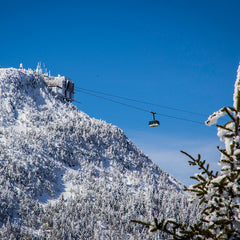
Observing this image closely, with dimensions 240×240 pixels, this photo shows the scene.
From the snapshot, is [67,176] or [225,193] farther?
[67,176]

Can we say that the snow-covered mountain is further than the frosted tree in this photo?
Yes

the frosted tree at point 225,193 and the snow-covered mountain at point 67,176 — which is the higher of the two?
the snow-covered mountain at point 67,176

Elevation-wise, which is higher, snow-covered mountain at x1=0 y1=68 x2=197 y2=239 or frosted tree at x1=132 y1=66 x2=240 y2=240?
snow-covered mountain at x1=0 y1=68 x2=197 y2=239

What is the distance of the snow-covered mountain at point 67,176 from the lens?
118 feet

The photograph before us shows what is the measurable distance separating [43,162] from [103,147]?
18.1m

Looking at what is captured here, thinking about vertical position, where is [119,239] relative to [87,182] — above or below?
below

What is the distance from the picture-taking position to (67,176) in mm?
48562

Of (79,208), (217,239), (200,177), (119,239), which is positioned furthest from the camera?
(79,208)

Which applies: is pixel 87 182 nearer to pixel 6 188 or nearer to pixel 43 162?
pixel 43 162

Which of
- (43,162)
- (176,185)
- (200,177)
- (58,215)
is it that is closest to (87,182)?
(43,162)

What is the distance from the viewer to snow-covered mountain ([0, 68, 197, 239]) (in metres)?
35.9

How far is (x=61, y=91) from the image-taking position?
7750 cm

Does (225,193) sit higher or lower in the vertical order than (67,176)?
lower

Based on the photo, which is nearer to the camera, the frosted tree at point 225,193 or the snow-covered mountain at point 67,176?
the frosted tree at point 225,193
